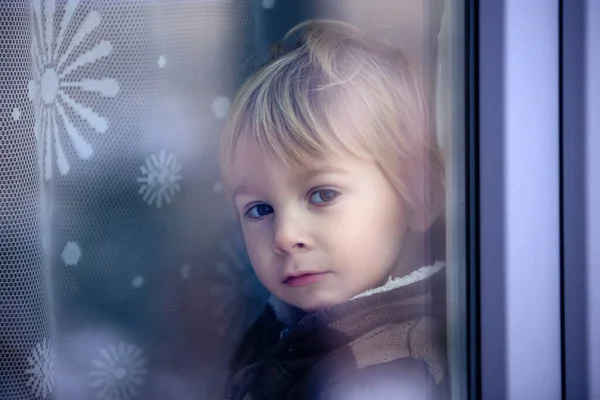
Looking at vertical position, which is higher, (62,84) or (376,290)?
(62,84)

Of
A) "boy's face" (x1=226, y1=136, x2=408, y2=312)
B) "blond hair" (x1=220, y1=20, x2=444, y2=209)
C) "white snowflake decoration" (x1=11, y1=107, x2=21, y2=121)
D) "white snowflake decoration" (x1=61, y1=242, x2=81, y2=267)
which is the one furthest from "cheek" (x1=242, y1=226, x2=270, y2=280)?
"white snowflake decoration" (x1=11, y1=107, x2=21, y2=121)

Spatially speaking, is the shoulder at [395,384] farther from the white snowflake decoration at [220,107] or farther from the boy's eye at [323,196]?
the white snowflake decoration at [220,107]

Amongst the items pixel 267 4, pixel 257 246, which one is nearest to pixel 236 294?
pixel 257 246

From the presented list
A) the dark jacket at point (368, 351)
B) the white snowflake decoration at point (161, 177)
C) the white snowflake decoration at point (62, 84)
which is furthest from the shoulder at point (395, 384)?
the white snowflake decoration at point (62, 84)

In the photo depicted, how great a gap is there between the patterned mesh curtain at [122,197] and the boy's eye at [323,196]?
12cm

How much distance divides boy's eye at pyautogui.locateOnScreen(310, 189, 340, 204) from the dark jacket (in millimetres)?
145

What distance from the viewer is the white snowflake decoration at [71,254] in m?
1.01

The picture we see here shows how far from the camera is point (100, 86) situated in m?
1.01

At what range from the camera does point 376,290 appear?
3.23ft

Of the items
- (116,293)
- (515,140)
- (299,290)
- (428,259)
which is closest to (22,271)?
(116,293)

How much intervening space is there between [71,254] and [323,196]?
37 centimetres

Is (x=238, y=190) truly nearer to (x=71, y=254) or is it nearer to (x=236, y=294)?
Result: (x=236, y=294)

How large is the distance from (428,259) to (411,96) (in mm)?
226

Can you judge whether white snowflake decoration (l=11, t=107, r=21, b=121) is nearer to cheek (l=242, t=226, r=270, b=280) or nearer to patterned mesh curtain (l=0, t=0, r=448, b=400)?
patterned mesh curtain (l=0, t=0, r=448, b=400)
